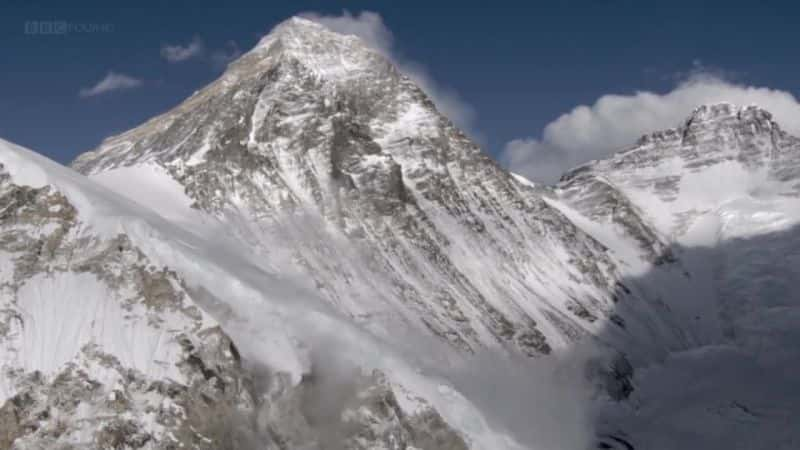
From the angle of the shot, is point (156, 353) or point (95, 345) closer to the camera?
point (95, 345)

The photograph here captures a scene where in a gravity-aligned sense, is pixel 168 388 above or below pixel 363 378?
below

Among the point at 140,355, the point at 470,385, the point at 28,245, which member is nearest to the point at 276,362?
the point at 140,355

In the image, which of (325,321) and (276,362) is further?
(325,321)

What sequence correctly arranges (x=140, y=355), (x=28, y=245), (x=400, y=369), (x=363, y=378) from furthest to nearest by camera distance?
(x=400, y=369) < (x=363, y=378) < (x=28, y=245) < (x=140, y=355)

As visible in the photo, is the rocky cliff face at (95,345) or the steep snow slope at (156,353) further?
the steep snow slope at (156,353)

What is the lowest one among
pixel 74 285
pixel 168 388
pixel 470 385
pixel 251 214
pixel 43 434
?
pixel 43 434

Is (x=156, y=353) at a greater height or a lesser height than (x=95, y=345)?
greater

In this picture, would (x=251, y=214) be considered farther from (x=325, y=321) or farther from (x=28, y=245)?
(x=28, y=245)

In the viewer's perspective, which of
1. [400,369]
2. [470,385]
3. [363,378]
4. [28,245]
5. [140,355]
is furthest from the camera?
[470,385]

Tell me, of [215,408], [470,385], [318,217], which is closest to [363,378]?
[215,408]

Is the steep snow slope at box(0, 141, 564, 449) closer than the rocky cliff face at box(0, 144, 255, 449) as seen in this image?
No

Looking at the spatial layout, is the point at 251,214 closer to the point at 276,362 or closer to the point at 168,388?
the point at 276,362
